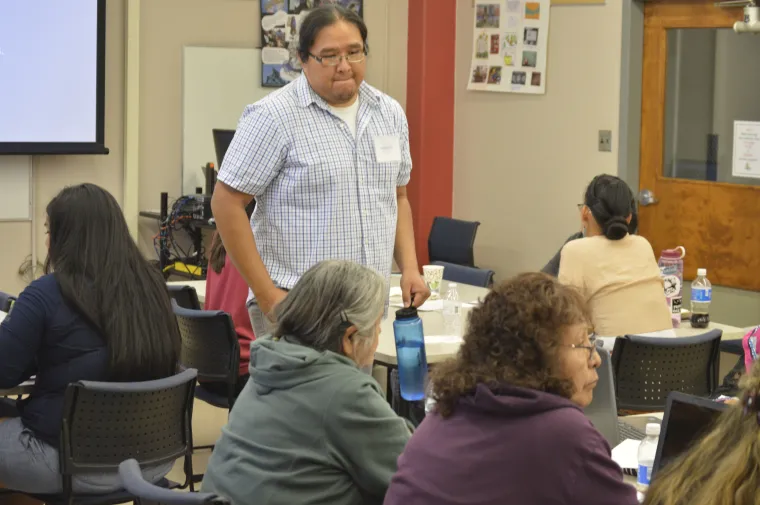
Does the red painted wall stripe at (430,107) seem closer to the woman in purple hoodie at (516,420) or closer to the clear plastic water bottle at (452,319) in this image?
the clear plastic water bottle at (452,319)

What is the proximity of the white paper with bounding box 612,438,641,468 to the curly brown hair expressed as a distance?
623 millimetres

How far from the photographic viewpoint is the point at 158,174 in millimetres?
7277

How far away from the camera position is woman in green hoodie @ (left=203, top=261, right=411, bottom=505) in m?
2.38

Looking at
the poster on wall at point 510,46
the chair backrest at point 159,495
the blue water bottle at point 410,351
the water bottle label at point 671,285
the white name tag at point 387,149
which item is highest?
the poster on wall at point 510,46

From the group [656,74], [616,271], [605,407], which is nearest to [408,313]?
[605,407]

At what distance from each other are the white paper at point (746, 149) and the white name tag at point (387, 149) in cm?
313

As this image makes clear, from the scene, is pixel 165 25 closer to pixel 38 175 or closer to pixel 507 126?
pixel 38 175

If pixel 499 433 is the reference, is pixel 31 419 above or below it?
below

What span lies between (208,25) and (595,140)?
2.64m

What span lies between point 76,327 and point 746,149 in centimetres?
409

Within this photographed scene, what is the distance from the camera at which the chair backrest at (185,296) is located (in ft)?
15.8

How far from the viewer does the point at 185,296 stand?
484cm

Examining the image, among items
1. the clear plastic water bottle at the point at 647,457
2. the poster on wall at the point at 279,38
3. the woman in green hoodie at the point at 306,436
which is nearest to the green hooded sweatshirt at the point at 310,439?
the woman in green hoodie at the point at 306,436

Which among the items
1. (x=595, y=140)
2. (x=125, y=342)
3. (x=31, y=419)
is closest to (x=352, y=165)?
(x=125, y=342)
